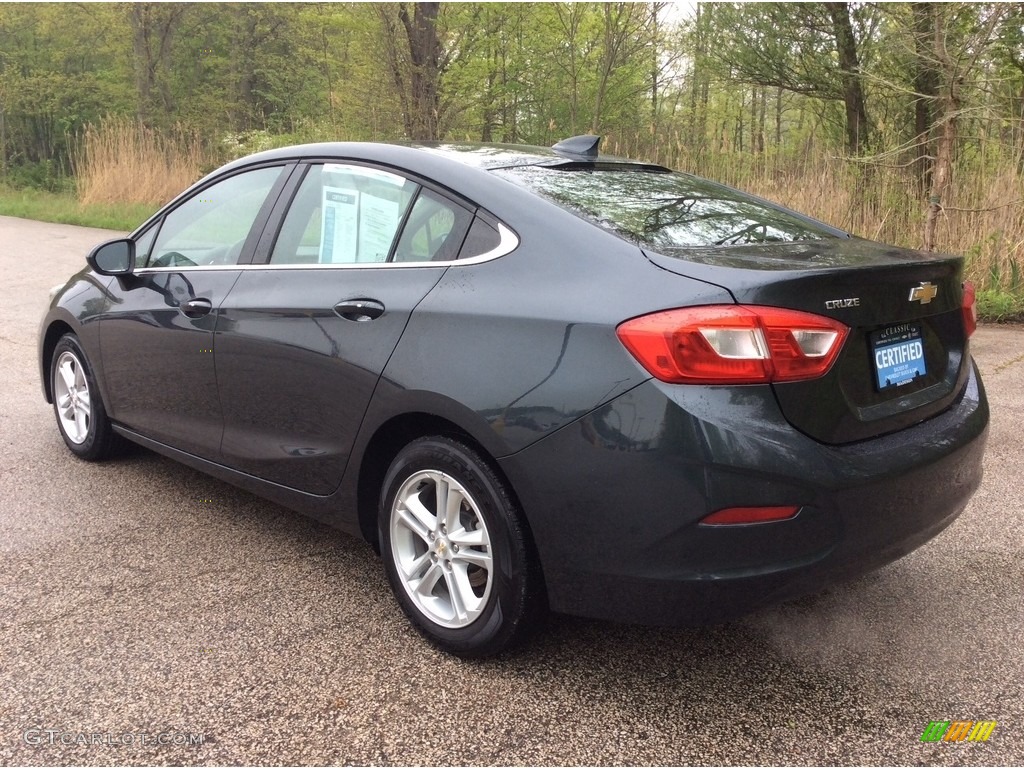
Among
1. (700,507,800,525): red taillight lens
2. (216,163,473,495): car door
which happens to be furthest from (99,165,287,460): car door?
(700,507,800,525): red taillight lens

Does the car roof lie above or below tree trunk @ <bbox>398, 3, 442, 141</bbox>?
below

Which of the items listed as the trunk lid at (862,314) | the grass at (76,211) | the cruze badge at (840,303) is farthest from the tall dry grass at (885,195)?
the grass at (76,211)

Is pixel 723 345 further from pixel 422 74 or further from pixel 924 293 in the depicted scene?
pixel 422 74

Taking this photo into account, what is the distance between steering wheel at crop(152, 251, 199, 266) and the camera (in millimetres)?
3475

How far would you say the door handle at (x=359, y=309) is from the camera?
8.32ft

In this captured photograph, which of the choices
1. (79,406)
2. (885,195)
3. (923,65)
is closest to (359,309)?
(79,406)

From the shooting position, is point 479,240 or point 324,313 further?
point 324,313

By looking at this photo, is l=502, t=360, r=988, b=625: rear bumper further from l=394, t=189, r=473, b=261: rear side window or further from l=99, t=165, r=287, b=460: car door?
l=99, t=165, r=287, b=460: car door

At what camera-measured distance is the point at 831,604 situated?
2.76 m

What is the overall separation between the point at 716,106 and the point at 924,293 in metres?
15.3

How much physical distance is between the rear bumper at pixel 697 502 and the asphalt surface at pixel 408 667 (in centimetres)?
33

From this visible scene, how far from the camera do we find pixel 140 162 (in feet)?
53.5

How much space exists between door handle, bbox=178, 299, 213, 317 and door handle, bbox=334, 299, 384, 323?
30.7 inches

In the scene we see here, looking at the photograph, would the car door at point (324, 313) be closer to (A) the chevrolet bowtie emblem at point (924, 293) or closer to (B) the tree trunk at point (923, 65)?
(A) the chevrolet bowtie emblem at point (924, 293)
